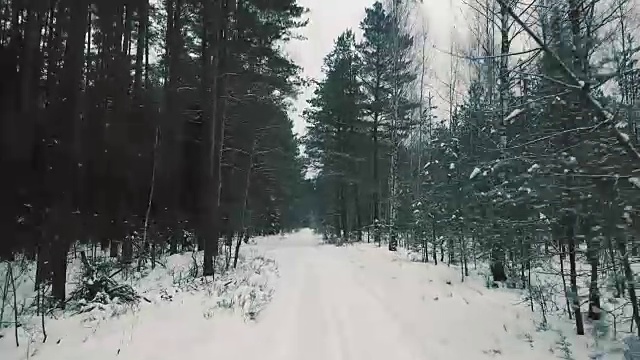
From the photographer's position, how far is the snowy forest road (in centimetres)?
588

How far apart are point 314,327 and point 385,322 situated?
1290 mm

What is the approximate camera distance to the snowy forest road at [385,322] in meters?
5.88

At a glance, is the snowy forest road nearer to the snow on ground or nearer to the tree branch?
the snow on ground

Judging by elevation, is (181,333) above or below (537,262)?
below

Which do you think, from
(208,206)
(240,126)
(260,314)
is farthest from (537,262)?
(240,126)

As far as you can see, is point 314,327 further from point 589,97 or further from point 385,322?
point 589,97

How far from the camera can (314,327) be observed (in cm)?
692

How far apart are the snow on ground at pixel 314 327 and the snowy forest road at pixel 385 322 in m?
0.02

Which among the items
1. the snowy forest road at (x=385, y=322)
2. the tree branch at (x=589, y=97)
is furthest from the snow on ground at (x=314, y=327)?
the tree branch at (x=589, y=97)

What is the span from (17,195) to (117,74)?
597 cm

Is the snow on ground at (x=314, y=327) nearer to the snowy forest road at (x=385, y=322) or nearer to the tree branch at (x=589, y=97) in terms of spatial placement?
the snowy forest road at (x=385, y=322)

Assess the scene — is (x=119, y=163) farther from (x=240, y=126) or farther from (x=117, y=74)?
(x=240, y=126)

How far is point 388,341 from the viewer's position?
633cm

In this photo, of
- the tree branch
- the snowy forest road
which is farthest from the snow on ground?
the tree branch
